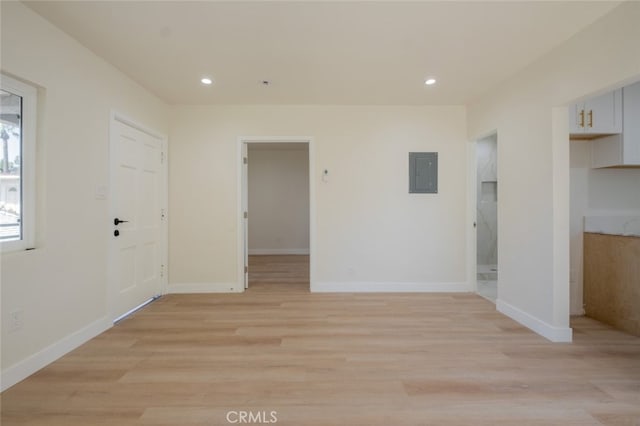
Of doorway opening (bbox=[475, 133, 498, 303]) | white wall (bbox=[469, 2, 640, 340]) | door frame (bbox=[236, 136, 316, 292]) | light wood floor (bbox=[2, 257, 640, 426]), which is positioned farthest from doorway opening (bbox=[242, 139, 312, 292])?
white wall (bbox=[469, 2, 640, 340])

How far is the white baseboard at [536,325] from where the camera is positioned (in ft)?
8.40

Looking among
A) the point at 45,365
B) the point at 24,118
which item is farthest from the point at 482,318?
the point at 24,118

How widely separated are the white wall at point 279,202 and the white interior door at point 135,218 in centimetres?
351

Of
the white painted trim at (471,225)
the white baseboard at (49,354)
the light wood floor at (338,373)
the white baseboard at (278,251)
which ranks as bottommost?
the light wood floor at (338,373)

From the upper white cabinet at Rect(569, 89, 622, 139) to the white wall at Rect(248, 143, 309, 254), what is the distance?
17.4 ft

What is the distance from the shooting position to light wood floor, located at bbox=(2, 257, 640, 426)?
5.57 ft

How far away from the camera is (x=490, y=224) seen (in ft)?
17.8

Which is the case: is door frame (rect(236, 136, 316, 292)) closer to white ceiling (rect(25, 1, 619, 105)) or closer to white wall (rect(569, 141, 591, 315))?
white ceiling (rect(25, 1, 619, 105))

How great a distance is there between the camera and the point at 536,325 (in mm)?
2760

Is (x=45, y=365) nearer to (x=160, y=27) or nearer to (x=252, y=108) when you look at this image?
(x=160, y=27)

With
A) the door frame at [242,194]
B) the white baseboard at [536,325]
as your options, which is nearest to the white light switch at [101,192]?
the door frame at [242,194]

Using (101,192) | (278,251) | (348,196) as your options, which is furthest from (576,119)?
(278,251)

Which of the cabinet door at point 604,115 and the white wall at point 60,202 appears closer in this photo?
the white wall at point 60,202

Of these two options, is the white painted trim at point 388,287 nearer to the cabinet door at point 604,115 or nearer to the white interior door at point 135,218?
the white interior door at point 135,218
